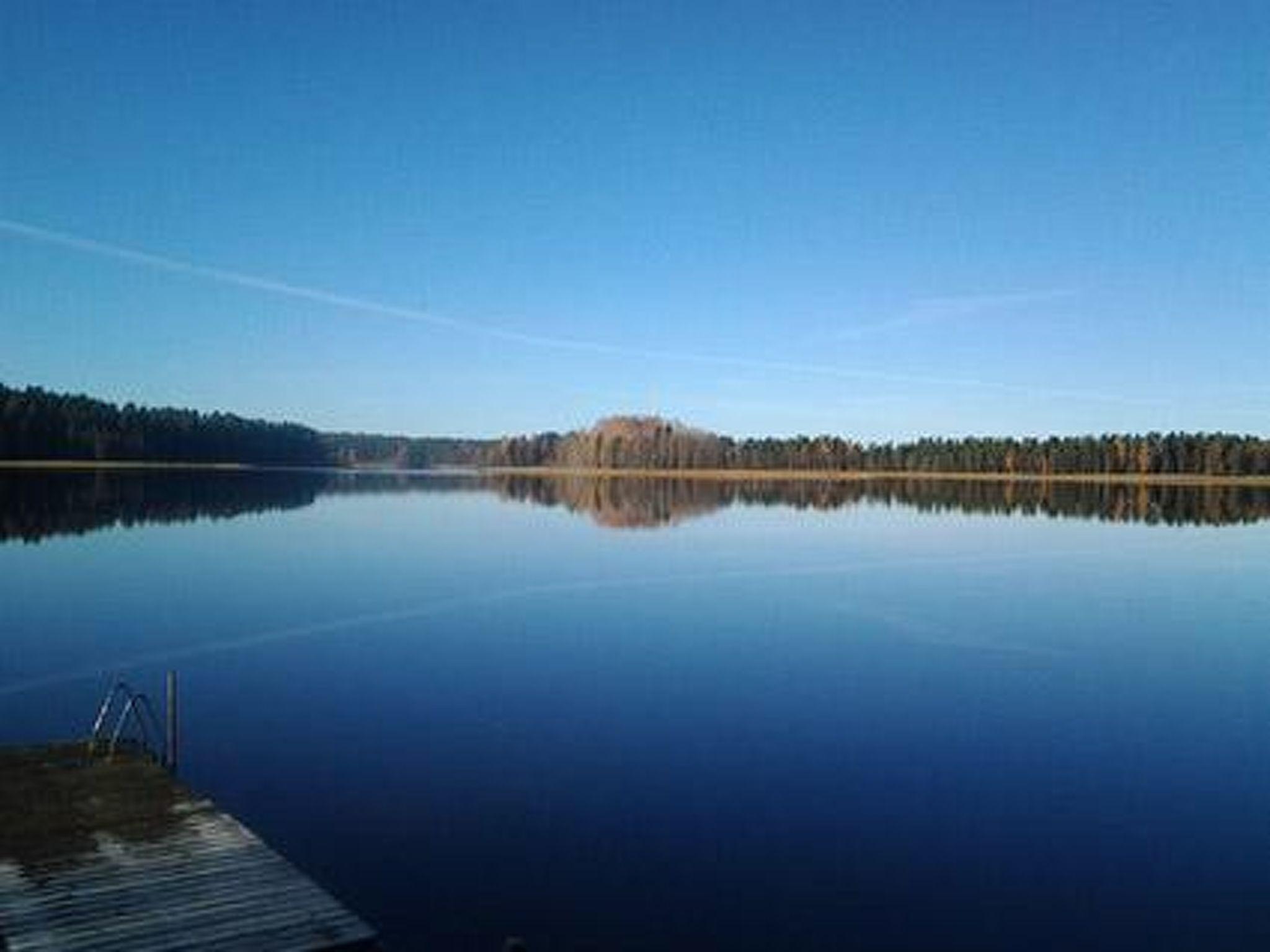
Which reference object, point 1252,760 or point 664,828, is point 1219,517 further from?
point 664,828

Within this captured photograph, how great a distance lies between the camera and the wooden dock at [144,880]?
17.5m

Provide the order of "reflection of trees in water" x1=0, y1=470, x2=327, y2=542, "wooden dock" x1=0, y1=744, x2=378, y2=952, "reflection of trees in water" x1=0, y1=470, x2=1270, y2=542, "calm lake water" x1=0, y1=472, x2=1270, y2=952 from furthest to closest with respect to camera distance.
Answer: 1. "reflection of trees in water" x1=0, y1=470, x2=1270, y2=542
2. "reflection of trees in water" x1=0, y1=470, x2=327, y2=542
3. "calm lake water" x1=0, y1=472, x2=1270, y2=952
4. "wooden dock" x1=0, y1=744, x2=378, y2=952

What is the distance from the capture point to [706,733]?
3475 cm

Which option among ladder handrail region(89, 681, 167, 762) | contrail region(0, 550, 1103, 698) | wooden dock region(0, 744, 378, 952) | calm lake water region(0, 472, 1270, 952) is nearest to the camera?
wooden dock region(0, 744, 378, 952)

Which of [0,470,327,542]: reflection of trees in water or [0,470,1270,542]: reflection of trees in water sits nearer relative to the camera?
[0,470,327,542]: reflection of trees in water

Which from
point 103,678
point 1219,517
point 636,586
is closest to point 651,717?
point 103,678

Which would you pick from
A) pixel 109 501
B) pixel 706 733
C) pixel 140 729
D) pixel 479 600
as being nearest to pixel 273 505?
pixel 109 501

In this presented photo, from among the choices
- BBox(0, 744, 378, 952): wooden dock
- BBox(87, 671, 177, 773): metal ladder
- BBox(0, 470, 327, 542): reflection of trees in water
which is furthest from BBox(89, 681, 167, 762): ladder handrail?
BBox(0, 470, 327, 542): reflection of trees in water

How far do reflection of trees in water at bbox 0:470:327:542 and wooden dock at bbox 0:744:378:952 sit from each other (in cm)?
6769

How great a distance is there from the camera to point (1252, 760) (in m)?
33.4

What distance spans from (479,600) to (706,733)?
29775 mm

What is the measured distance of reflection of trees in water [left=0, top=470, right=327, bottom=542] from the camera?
98125 millimetres

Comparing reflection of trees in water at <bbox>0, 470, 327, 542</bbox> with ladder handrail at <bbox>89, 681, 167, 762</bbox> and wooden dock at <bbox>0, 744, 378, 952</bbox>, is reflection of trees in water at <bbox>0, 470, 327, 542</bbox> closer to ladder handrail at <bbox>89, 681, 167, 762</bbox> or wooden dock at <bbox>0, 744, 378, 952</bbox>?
ladder handrail at <bbox>89, 681, 167, 762</bbox>

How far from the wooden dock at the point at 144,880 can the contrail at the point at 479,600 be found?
638 inches
